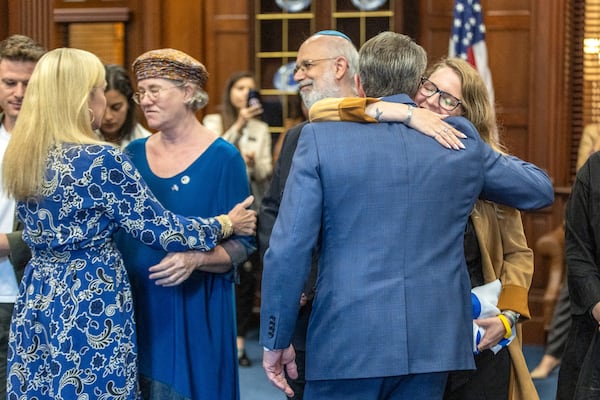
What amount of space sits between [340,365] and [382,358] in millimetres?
109

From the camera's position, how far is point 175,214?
337 cm

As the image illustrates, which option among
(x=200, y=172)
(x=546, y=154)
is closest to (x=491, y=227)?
(x=200, y=172)

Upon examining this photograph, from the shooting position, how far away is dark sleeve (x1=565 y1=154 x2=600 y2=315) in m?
3.47

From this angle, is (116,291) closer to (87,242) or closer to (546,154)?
(87,242)

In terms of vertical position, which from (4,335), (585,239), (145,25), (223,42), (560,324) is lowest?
(560,324)

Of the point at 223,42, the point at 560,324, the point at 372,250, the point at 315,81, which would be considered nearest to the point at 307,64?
the point at 315,81

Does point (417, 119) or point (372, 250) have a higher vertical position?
point (417, 119)

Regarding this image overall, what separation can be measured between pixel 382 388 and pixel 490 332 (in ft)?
1.34

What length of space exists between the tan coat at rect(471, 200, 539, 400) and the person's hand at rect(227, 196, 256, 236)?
2.49 ft

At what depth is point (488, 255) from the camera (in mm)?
3117

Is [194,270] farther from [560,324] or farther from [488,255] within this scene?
[560,324]

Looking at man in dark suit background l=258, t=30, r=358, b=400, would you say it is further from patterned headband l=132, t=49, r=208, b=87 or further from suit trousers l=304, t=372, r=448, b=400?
suit trousers l=304, t=372, r=448, b=400

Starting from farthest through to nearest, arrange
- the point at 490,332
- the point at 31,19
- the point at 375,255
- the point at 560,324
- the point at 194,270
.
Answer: the point at 31,19
the point at 560,324
the point at 194,270
the point at 490,332
the point at 375,255

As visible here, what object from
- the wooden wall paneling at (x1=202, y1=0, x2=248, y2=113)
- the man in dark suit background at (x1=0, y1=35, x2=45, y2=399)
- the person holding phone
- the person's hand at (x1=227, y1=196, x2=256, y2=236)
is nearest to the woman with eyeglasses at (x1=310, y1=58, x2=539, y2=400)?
the person's hand at (x1=227, y1=196, x2=256, y2=236)
